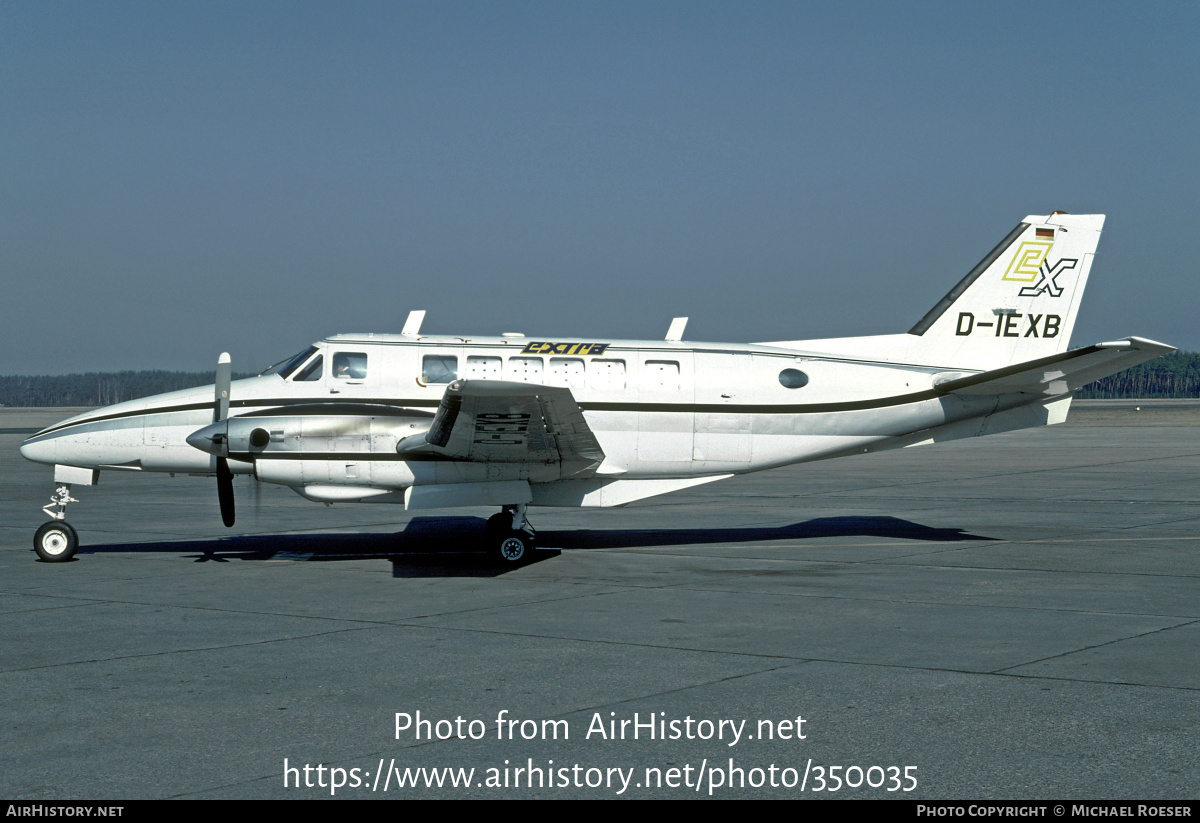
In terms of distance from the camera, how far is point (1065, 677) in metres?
8.25

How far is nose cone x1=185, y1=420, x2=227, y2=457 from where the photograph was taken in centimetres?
1440

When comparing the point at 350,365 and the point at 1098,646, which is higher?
the point at 350,365

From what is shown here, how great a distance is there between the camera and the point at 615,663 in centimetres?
889

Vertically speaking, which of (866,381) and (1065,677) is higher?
(866,381)

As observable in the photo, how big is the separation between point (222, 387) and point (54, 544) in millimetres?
3185

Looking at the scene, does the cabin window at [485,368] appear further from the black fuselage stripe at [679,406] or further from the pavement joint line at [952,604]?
the pavement joint line at [952,604]


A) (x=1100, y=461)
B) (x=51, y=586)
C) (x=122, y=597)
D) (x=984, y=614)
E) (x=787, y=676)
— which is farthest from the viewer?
(x=1100, y=461)

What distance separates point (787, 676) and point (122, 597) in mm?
7961

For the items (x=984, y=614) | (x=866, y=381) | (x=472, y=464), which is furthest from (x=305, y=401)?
(x=984, y=614)

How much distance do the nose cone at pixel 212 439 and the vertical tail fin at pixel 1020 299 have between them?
10.7 metres

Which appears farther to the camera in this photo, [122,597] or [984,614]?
[122,597]

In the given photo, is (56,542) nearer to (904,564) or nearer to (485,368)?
(485,368)

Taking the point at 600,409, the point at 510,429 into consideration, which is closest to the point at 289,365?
the point at 510,429
